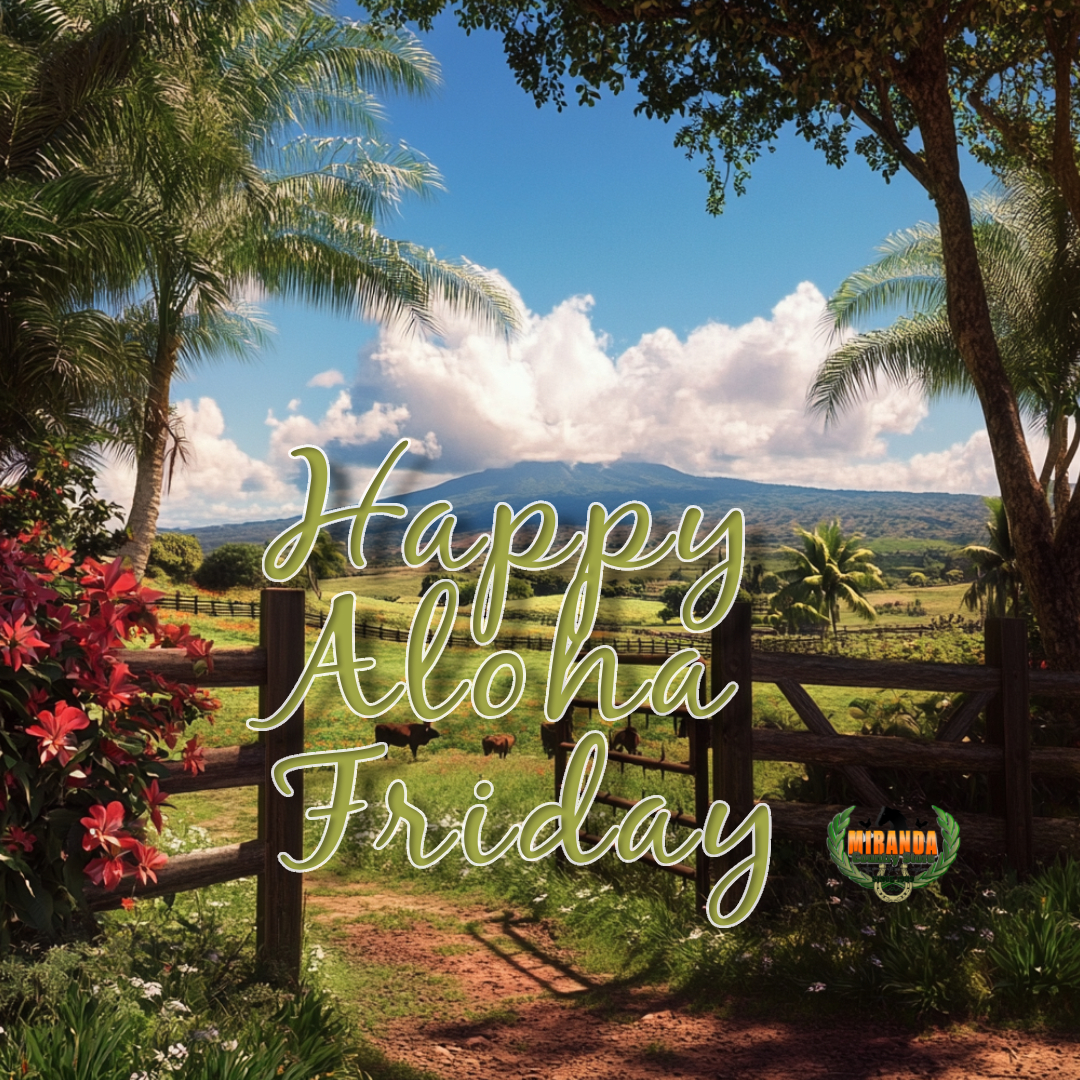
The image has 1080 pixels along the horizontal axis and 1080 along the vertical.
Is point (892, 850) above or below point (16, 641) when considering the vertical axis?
below

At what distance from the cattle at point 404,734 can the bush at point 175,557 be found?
18499 millimetres

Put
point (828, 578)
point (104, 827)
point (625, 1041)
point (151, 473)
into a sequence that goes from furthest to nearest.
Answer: point (828, 578)
point (151, 473)
point (625, 1041)
point (104, 827)

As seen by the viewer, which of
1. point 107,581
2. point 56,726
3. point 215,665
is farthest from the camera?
point 215,665

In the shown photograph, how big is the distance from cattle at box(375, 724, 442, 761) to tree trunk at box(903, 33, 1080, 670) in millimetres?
8426

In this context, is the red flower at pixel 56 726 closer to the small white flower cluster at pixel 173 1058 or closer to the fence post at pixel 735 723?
the small white flower cluster at pixel 173 1058

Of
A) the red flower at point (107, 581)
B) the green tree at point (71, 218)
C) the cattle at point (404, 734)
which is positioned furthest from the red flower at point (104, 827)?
the cattle at point (404, 734)

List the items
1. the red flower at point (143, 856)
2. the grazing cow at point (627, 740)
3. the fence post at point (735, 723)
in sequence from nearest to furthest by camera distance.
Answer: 1. the red flower at point (143, 856)
2. the fence post at point (735, 723)
3. the grazing cow at point (627, 740)

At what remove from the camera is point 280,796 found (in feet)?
16.5

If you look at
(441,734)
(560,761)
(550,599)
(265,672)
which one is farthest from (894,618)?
(265,672)

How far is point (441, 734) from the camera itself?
15.9m

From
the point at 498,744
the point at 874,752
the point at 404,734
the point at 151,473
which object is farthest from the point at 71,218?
the point at 874,752

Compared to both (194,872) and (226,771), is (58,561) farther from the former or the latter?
(194,872)

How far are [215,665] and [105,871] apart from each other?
137 cm

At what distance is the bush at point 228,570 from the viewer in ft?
100
